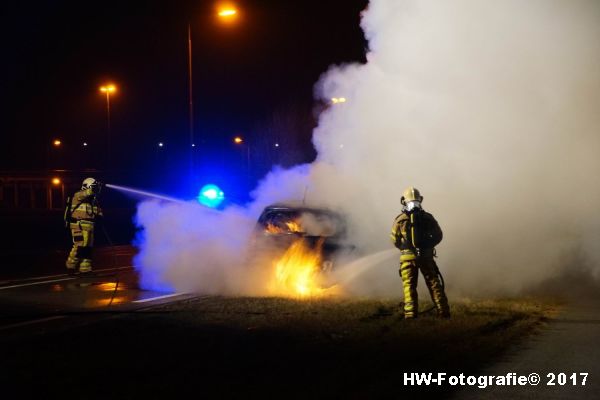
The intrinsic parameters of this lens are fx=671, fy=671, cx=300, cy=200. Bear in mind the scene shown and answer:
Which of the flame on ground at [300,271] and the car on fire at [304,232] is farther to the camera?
the car on fire at [304,232]

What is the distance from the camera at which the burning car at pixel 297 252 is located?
1172 cm

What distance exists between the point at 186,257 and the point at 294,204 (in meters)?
2.42

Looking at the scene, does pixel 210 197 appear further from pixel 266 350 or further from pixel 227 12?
pixel 266 350

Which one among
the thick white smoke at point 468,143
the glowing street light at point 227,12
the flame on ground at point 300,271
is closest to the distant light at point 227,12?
the glowing street light at point 227,12

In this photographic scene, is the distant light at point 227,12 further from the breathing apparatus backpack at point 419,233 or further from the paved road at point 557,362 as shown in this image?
the paved road at point 557,362

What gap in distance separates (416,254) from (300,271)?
10.1ft

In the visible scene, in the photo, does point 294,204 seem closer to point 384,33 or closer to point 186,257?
point 186,257

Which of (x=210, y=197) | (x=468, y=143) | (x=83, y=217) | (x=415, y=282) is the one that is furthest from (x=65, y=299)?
(x=468, y=143)

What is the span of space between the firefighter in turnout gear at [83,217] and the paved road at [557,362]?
9428 mm

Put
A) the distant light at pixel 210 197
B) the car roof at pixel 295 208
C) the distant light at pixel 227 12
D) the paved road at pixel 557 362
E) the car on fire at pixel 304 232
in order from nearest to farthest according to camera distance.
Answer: the paved road at pixel 557 362 → the car on fire at pixel 304 232 → the car roof at pixel 295 208 → the distant light at pixel 210 197 → the distant light at pixel 227 12

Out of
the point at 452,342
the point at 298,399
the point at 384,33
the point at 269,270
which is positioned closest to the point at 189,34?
the point at 384,33

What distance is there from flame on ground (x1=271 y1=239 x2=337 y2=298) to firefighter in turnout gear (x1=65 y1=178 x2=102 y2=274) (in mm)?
4752

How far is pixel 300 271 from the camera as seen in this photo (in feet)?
38.5

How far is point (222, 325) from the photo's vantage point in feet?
27.6
